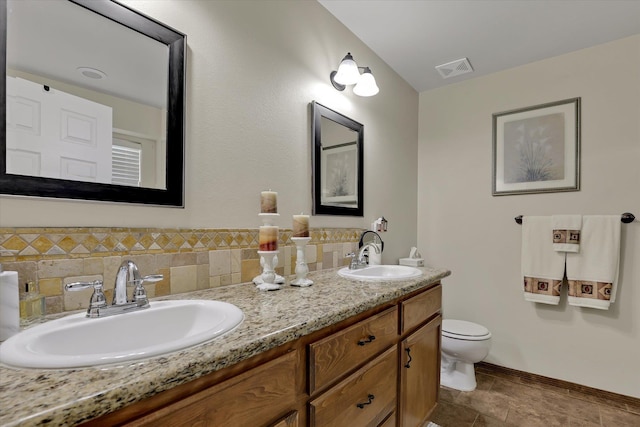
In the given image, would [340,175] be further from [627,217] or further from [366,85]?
[627,217]

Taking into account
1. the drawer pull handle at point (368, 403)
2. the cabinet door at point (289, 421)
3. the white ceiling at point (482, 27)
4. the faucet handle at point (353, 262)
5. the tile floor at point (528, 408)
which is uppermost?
the white ceiling at point (482, 27)

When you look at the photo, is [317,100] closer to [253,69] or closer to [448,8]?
[253,69]

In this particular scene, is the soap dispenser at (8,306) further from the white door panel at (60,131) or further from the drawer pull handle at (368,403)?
the drawer pull handle at (368,403)

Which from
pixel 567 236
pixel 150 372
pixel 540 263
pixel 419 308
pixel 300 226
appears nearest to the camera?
pixel 150 372

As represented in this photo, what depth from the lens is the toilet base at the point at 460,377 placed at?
2234mm

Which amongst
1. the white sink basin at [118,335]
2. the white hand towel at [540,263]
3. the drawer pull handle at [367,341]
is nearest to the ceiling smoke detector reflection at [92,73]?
the white sink basin at [118,335]

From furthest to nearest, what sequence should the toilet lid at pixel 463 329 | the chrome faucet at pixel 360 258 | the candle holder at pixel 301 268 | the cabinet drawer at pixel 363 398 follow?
1. the toilet lid at pixel 463 329
2. the chrome faucet at pixel 360 258
3. the candle holder at pixel 301 268
4. the cabinet drawer at pixel 363 398

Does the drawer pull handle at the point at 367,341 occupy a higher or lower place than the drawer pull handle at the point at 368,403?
higher

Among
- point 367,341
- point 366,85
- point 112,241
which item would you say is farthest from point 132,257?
point 366,85

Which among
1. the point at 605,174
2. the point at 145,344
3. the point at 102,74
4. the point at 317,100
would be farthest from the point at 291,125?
the point at 605,174

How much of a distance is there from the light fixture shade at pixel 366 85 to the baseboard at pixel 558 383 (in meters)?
2.32

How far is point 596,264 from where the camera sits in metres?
2.09

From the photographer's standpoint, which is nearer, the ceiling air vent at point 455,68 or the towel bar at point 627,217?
the towel bar at point 627,217

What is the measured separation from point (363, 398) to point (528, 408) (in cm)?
161
